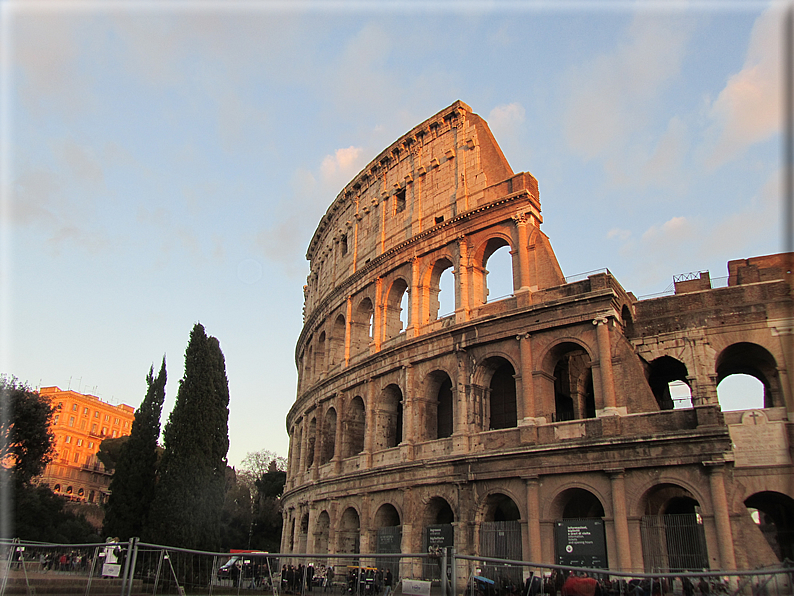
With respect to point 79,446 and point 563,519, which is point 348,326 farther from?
point 79,446

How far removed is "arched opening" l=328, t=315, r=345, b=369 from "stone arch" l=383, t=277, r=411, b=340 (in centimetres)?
412

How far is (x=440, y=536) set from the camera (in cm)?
1883

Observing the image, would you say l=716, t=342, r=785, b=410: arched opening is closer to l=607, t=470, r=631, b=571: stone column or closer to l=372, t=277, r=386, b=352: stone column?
l=607, t=470, r=631, b=571: stone column

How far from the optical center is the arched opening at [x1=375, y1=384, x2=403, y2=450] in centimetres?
2338

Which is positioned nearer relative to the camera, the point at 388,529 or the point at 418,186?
the point at 388,529

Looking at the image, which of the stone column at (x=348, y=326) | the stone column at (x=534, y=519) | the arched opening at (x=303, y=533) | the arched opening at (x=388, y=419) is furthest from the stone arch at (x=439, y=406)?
the arched opening at (x=303, y=533)

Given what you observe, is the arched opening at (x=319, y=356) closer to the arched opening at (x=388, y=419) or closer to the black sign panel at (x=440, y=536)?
the arched opening at (x=388, y=419)

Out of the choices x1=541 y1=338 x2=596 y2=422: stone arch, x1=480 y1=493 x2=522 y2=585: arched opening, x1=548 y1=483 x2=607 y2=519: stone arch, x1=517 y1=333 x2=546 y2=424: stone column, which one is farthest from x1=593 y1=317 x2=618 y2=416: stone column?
x1=480 y1=493 x2=522 y2=585: arched opening

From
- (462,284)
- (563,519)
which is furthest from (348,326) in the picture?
(563,519)

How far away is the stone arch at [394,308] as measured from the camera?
81.7 feet

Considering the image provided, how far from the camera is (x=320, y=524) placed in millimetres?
25438

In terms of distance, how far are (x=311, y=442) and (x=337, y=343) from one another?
5038mm

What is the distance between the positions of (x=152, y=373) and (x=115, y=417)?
46.5 m

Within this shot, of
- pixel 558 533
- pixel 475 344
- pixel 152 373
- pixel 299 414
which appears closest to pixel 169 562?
pixel 558 533
